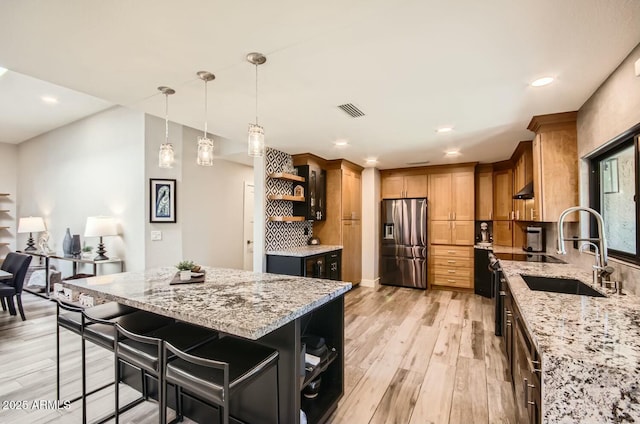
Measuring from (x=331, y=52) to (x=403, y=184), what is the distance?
14.4 ft

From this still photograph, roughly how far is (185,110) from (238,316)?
7.34ft

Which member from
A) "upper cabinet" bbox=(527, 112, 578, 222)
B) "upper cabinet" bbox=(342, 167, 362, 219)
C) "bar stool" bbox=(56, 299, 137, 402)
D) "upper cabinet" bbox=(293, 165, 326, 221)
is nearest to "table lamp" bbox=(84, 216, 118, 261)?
"bar stool" bbox=(56, 299, 137, 402)

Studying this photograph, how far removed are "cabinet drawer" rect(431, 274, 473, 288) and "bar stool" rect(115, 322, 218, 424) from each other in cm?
472

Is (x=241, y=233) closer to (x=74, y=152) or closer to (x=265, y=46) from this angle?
(x=74, y=152)

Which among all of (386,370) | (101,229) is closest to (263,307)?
(386,370)

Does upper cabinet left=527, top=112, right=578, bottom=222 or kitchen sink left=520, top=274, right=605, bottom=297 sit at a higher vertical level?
upper cabinet left=527, top=112, right=578, bottom=222

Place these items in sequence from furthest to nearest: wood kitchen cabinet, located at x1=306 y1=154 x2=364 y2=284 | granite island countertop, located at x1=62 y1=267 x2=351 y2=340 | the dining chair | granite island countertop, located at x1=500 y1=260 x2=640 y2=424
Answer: wood kitchen cabinet, located at x1=306 y1=154 x2=364 y2=284
the dining chair
granite island countertop, located at x1=62 y1=267 x2=351 y2=340
granite island countertop, located at x1=500 y1=260 x2=640 y2=424

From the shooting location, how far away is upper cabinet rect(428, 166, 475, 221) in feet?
17.2

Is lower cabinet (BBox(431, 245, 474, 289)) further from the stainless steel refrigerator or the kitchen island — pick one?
the kitchen island

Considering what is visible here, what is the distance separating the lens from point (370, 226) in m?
5.82

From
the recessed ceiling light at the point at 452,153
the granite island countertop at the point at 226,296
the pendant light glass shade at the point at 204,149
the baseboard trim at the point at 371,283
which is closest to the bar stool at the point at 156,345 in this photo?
the granite island countertop at the point at 226,296

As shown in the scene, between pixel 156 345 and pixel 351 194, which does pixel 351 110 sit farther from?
pixel 351 194

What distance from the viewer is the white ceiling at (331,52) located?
4.64 ft

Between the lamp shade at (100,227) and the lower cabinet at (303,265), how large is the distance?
2.22m
